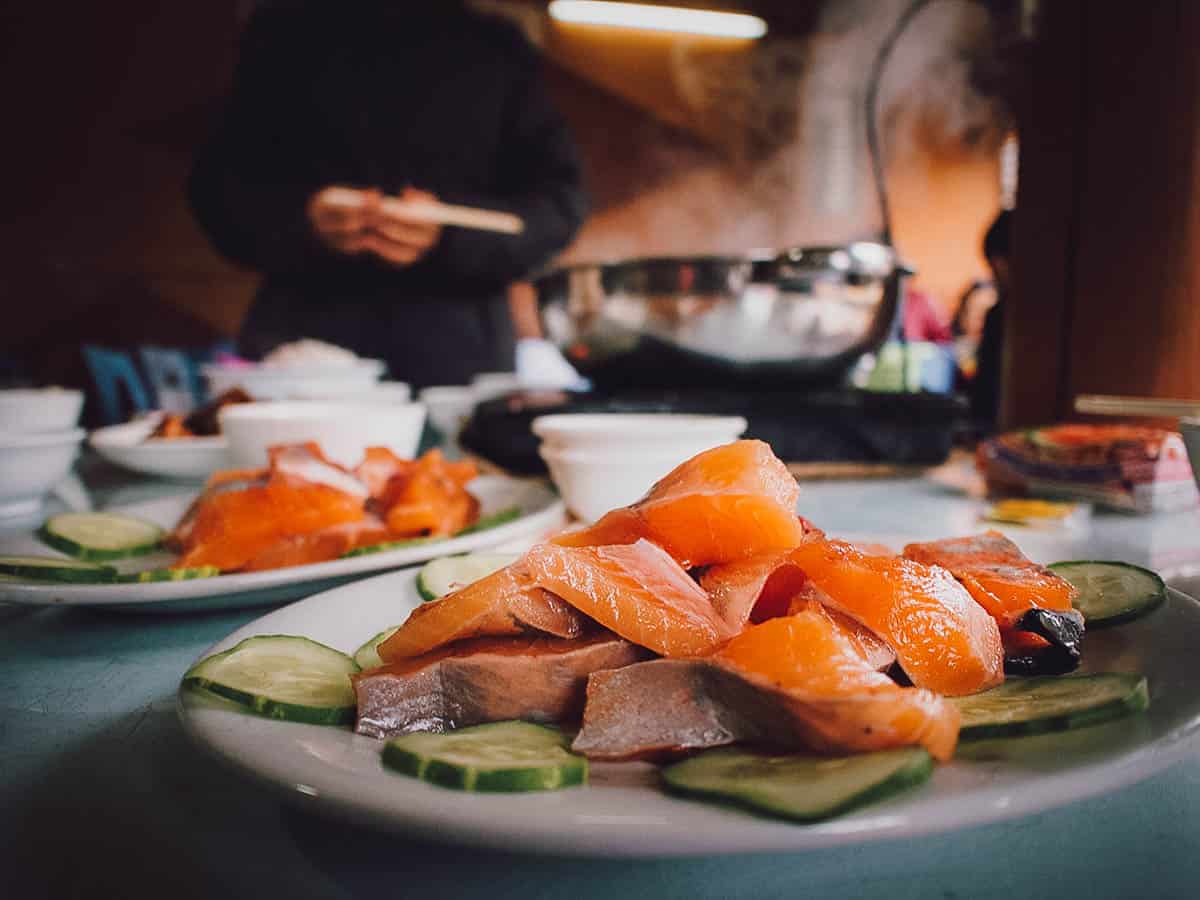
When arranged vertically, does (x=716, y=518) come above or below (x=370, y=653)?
above

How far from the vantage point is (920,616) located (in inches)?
22.2

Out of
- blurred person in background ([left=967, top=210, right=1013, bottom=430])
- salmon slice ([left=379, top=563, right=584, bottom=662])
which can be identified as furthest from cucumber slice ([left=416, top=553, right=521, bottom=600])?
blurred person in background ([left=967, top=210, right=1013, bottom=430])

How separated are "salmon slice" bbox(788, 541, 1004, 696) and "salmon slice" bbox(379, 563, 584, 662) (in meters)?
0.18

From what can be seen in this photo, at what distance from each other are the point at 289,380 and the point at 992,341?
6.71ft

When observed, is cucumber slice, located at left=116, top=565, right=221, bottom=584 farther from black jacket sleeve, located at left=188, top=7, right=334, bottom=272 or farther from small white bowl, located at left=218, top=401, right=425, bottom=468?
black jacket sleeve, located at left=188, top=7, right=334, bottom=272

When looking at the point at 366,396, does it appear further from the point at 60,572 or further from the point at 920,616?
the point at 920,616

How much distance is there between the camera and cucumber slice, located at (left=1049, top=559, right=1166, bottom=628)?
2.12 ft

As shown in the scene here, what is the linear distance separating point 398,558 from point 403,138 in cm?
372

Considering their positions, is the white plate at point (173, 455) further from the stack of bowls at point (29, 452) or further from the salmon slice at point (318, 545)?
the salmon slice at point (318, 545)

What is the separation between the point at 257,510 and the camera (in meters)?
1.06

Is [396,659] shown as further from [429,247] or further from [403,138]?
[403,138]

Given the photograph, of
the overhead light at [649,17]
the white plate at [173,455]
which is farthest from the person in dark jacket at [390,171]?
the overhead light at [649,17]

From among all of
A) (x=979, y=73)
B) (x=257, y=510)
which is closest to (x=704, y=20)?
(x=979, y=73)

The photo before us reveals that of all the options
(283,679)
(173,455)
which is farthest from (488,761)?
(173,455)
